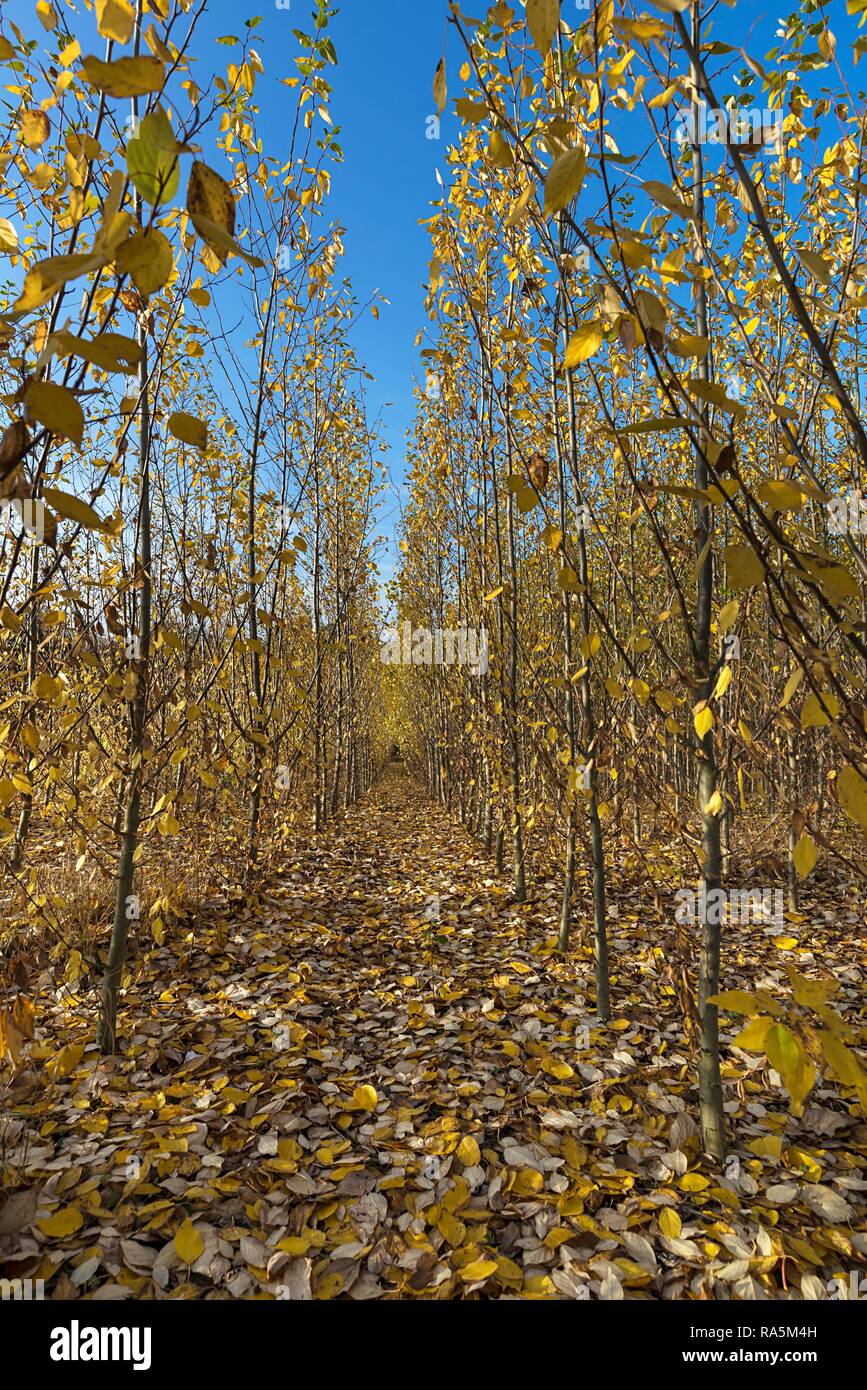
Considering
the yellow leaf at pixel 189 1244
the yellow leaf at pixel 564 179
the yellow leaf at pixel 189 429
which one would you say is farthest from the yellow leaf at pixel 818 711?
the yellow leaf at pixel 189 1244

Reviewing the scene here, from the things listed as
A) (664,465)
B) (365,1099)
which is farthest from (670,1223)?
(664,465)

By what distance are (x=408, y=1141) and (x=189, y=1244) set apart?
28.3 inches

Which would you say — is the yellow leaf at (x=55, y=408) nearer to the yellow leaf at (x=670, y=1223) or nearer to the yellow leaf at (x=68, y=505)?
the yellow leaf at (x=68, y=505)

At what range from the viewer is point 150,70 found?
1.91ft

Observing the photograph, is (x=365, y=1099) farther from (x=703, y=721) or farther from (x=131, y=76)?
(x=131, y=76)

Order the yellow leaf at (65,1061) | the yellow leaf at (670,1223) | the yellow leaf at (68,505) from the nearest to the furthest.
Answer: the yellow leaf at (68,505)
the yellow leaf at (670,1223)
the yellow leaf at (65,1061)

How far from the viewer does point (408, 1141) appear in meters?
2.11

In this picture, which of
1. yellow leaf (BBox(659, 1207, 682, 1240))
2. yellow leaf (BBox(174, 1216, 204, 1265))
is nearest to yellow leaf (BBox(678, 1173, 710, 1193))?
yellow leaf (BBox(659, 1207, 682, 1240))

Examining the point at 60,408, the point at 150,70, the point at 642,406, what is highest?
the point at 642,406

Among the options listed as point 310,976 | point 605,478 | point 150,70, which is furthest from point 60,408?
point 605,478

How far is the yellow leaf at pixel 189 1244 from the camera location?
5.29 ft

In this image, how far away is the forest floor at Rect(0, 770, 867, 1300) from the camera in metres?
1.62
